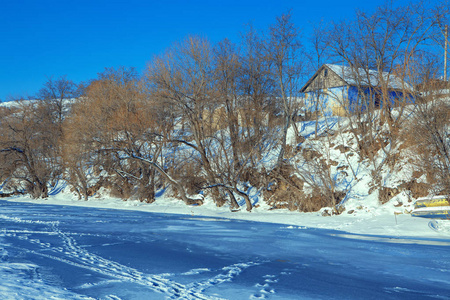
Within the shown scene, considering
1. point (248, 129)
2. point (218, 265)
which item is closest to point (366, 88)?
point (248, 129)

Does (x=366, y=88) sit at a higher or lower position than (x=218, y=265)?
higher

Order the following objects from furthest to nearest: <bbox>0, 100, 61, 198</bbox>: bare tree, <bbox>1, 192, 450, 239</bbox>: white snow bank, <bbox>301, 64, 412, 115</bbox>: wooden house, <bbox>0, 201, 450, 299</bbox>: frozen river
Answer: <bbox>0, 100, 61, 198</bbox>: bare tree, <bbox>301, 64, 412, 115</bbox>: wooden house, <bbox>1, 192, 450, 239</bbox>: white snow bank, <bbox>0, 201, 450, 299</bbox>: frozen river

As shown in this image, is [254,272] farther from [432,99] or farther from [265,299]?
[432,99]

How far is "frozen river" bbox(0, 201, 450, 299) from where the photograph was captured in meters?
7.55

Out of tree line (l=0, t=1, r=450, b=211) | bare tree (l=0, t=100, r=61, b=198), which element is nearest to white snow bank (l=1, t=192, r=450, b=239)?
tree line (l=0, t=1, r=450, b=211)

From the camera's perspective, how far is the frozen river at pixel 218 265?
7555mm

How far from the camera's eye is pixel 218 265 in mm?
A: 10094

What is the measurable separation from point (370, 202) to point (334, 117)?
13.5 m

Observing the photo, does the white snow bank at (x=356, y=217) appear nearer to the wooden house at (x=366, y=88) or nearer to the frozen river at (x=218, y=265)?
the frozen river at (x=218, y=265)

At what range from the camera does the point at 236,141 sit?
28797 mm

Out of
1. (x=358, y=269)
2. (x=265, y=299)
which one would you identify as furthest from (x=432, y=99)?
(x=265, y=299)

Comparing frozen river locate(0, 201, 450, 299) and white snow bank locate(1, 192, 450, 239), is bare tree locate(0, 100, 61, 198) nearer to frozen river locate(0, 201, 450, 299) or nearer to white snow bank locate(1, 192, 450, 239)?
white snow bank locate(1, 192, 450, 239)

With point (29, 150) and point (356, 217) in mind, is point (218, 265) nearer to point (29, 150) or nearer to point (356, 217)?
point (356, 217)

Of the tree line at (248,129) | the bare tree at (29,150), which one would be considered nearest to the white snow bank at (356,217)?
the tree line at (248,129)
